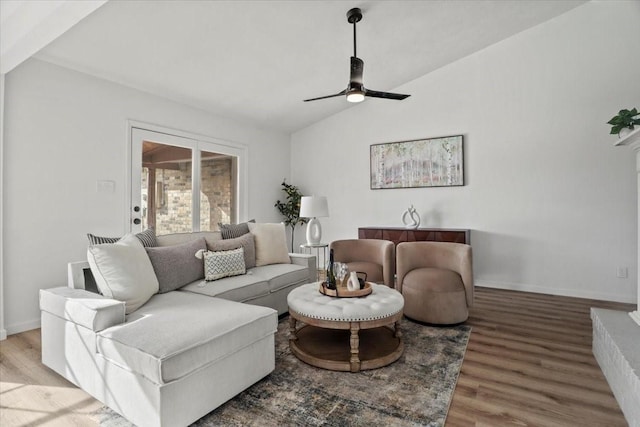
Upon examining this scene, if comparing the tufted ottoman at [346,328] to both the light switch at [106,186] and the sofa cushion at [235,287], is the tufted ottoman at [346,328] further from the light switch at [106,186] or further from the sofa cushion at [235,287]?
the light switch at [106,186]

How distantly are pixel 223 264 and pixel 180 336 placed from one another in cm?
138

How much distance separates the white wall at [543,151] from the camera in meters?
3.92

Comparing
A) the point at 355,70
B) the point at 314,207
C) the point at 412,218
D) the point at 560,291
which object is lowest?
the point at 560,291

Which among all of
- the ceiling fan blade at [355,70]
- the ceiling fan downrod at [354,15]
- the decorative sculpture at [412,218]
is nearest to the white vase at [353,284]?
the ceiling fan blade at [355,70]

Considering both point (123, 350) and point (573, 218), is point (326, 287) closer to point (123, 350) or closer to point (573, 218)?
point (123, 350)

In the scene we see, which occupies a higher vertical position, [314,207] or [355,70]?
[355,70]

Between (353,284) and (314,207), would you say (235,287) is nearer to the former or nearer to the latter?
(353,284)

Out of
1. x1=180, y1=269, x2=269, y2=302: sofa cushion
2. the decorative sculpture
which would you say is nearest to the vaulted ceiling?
the decorative sculpture

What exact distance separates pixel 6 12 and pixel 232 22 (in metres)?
1.60

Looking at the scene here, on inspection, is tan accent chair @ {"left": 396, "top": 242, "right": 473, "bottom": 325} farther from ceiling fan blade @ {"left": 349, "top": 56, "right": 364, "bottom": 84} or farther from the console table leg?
ceiling fan blade @ {"left": 349, "top": 56, "right": 364, "bottom": 84}

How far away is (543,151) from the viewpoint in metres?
4.28

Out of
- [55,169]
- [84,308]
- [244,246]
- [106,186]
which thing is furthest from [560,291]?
[55,169]

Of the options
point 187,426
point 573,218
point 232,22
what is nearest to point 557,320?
point 573,218

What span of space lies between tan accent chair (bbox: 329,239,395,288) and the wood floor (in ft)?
3.22
